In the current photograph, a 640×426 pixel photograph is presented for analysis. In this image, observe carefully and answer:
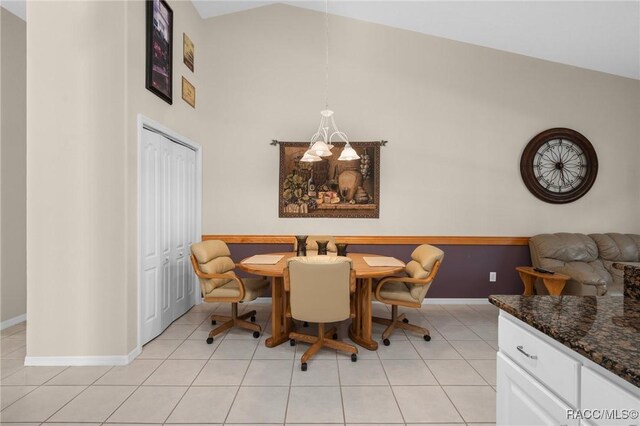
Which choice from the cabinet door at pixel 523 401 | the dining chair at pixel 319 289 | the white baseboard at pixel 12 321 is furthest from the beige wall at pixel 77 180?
the cabinet door at pixel 523 401

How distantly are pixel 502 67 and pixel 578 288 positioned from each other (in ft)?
9.87

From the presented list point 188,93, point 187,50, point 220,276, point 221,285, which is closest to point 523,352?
point 220,276

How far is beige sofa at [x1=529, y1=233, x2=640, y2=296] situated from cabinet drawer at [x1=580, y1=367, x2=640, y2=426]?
3.56 metres

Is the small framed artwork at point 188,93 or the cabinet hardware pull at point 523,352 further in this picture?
the small framed artwork at point 188,93

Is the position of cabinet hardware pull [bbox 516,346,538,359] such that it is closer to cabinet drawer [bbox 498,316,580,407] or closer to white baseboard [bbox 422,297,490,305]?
cabinet drawer [bbox 498,316,580,407]

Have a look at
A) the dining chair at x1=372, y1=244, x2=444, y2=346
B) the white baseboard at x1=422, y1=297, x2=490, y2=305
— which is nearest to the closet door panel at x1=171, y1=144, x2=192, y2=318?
the dining chair at x1=372, y1=244, x2=444, y2=346

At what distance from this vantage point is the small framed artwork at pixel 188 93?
3.78 meters

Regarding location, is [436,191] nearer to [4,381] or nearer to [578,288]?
[578,288]

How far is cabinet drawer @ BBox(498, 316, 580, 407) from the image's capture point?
36.3 inches

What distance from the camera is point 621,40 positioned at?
12.6ft

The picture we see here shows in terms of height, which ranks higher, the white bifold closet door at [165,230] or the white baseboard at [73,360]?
the white bifold closet door at [165,230]

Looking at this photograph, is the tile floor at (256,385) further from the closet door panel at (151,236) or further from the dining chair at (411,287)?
the closet door panel at (151,236)

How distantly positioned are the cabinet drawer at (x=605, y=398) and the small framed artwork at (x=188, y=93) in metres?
4.12

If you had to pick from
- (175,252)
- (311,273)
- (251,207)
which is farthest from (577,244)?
(175,252)
